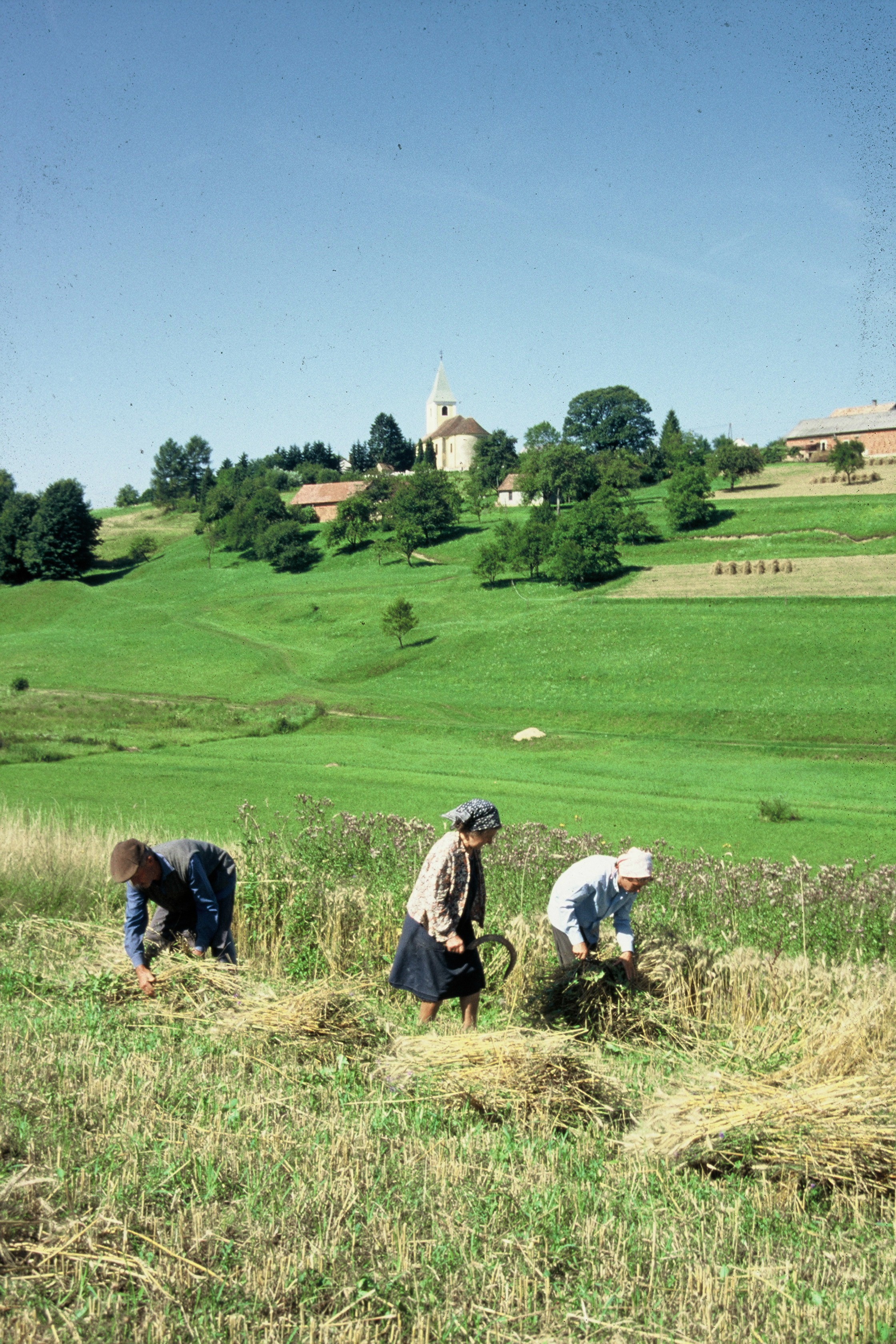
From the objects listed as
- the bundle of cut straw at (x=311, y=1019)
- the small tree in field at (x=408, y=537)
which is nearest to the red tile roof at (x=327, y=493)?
the small tree in field at (x=408, y=537)

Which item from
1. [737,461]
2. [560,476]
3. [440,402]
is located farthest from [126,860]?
[440,402]

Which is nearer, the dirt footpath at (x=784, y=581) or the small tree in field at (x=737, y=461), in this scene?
the dirt footpath at (x=784, y=581)

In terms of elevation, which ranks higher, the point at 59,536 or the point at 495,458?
the point at 495,458

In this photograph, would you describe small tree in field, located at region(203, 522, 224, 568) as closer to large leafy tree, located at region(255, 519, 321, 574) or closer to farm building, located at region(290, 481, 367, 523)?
large leafy tree, located at region(255, 519, 321, 574)

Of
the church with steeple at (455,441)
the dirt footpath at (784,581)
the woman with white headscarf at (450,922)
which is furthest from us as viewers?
the church with steeple at (455,441)

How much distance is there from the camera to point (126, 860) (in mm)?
7305

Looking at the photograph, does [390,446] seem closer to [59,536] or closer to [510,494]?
[510,494]

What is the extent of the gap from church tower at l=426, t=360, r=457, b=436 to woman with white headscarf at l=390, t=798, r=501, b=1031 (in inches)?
7443

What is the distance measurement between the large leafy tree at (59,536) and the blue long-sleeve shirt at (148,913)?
9774 cm

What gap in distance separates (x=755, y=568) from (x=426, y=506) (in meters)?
39.4

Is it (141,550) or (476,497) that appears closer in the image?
(476,497)

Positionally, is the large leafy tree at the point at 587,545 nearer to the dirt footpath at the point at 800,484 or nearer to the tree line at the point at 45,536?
the dirt footpath at the point at 800,484

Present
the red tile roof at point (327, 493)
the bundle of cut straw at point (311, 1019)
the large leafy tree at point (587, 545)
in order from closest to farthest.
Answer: the bundle of cut straw at point (311, 1019), the large leafy tree at point (587, 545), the red tile roof at point (327, 493)

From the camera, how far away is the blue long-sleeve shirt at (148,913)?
302 inches
